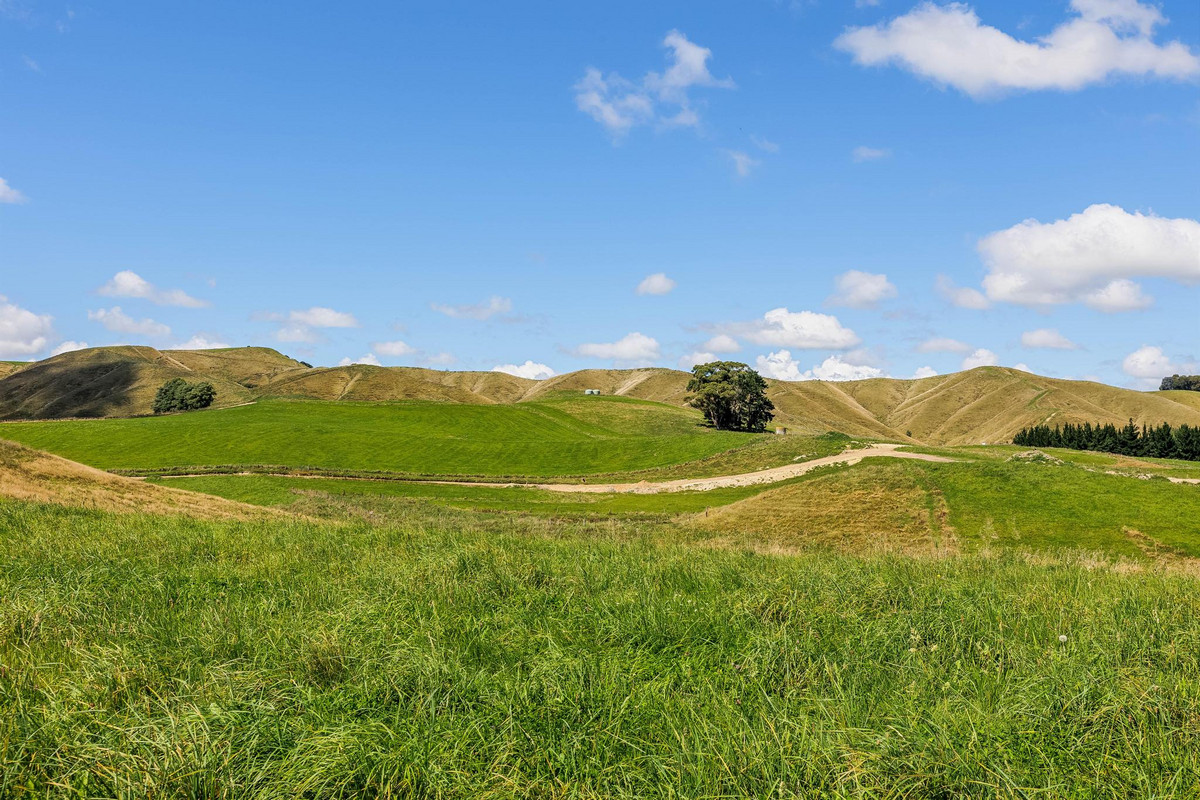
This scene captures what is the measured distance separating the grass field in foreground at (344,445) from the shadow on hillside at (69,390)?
81.9m

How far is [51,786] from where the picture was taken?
3445 mm

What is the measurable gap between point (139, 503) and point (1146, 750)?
943 inches

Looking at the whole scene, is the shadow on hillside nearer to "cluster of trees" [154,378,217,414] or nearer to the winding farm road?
"cluster of trees" [154,378,217,414]

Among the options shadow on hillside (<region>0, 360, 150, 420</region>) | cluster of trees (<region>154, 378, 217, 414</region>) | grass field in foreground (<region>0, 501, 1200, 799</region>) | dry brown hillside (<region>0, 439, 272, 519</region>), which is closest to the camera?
grass field in foreground (<region>0, 501, 1200, 799</region>)

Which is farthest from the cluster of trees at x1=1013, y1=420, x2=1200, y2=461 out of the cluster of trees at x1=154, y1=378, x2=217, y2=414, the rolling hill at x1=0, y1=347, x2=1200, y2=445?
the cluster of trees at x1=154, y1=378, x2=217, y2=414

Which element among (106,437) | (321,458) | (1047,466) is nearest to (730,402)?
(321,458)

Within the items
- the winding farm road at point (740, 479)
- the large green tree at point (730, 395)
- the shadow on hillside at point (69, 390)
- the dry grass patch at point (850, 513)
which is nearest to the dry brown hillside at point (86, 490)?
the dry grass patch at point (850, 513)

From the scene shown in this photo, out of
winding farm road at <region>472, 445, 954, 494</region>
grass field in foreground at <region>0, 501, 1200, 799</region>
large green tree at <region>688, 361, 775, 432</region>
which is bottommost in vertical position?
winding farm road at <region>472, 445, 954, 494</region>

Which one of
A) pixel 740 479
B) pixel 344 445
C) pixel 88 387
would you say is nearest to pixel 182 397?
pixel 344 445

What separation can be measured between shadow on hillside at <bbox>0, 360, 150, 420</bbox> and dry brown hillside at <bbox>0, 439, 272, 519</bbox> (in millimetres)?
142311

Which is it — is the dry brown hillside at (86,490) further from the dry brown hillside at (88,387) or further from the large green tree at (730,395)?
the dry brown hillside at (88,387)

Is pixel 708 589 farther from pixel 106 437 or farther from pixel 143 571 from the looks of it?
pixel 106 437

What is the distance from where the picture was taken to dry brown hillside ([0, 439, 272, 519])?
19.2 meters

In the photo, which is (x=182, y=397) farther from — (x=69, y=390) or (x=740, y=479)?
(x=740, y=479)
